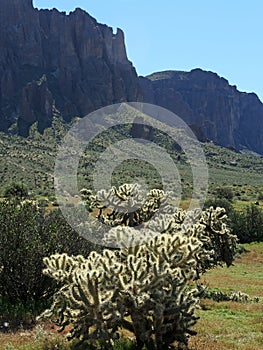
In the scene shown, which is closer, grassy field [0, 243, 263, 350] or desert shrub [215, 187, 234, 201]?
grassy field [0, 243, 263, 350]

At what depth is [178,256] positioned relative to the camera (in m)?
9.30

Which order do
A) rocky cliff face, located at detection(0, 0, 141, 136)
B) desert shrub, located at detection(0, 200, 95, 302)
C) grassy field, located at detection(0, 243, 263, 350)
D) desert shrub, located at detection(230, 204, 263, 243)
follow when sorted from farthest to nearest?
1. rocky cliff face, located at detection(0, 0, 141, 136)
2. desert shrub, located at detection(230, 204, 263, 243)
3. desert shrub, located at detection(0, 200, 95, 302)
4. grassy field, located at detection(0, 243, 263, 350)

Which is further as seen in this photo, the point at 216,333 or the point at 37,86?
the point at 37,86

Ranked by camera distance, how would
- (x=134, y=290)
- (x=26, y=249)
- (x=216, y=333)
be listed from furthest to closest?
1. (x=26, y=249)
2. (x=216, y=333)
3. (x=134, y=290)

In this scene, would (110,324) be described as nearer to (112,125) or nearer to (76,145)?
(76,145)

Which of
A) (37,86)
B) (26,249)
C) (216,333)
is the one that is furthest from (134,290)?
(37,86)

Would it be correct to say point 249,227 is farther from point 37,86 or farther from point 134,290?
point 37,86

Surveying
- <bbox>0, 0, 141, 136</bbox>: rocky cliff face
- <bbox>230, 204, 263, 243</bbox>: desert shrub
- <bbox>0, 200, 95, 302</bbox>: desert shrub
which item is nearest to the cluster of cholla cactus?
<bbox>0, 200, 95, 302</bbox>: desert shrub

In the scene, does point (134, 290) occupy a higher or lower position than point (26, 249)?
lower

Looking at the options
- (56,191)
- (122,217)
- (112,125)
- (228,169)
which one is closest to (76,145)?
(112,125)

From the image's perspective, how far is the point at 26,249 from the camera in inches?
537

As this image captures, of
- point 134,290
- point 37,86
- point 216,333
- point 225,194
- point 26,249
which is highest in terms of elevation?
point 37,86

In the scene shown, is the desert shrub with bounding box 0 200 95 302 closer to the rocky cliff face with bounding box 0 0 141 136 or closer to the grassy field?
the grassy field

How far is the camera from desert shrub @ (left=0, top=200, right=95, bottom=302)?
13570mm
